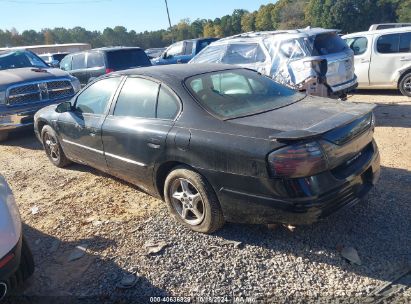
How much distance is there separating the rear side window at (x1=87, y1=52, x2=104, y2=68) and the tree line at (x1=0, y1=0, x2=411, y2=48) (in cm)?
3882

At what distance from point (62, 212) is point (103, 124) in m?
1.13

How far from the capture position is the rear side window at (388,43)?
28.8 ft

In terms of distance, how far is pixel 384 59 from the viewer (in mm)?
8953

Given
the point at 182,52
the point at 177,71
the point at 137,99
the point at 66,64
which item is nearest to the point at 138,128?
the point at 137,99

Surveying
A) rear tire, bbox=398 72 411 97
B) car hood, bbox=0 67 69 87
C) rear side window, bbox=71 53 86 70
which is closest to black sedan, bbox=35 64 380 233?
car hood, bbox=0 67 69 87

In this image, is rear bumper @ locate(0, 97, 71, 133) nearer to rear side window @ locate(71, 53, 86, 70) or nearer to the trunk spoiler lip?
rear side window @ locate(71, 53, 86, 70)

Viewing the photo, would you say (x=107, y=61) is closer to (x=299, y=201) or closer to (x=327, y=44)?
(x=327, y=44)

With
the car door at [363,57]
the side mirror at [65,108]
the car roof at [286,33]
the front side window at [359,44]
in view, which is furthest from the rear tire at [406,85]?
the side mirror at [65,108]

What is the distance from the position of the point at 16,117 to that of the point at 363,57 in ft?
26.7

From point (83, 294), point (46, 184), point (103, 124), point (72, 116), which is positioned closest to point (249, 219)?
point (83, 294)

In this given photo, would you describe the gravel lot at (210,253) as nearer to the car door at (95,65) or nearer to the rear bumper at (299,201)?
the rear bumper at (299,201)

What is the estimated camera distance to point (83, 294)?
9.48 ft

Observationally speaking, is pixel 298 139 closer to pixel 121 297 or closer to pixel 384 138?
pixel 121 297

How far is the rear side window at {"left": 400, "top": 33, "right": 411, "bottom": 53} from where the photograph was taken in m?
8.59
